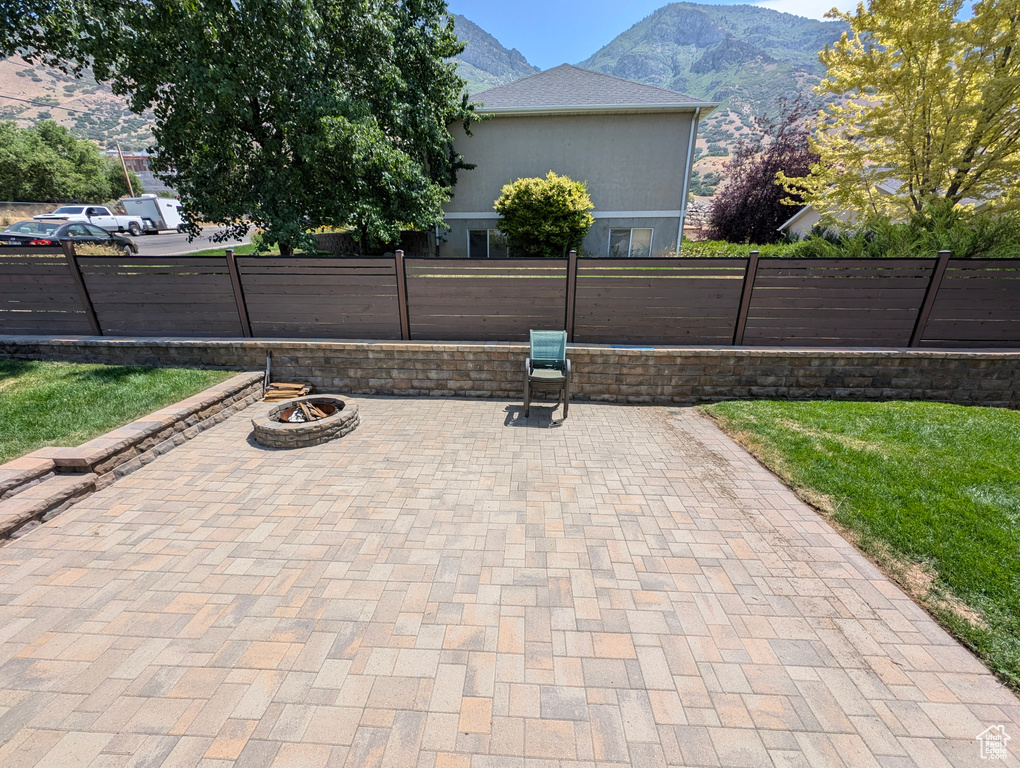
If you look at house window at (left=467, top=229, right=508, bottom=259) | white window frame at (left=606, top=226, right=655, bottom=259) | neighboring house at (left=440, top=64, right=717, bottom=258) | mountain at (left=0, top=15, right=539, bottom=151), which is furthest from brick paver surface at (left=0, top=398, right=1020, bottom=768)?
mountain at (left=0, top=15, right=539, bottom=151)

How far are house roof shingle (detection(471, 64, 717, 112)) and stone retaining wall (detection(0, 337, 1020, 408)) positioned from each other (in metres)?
11.1

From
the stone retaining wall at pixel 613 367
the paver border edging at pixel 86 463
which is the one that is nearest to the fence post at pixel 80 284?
the stone retaining wall at pixel 613 367

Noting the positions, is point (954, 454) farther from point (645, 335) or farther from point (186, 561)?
point (186, 561)

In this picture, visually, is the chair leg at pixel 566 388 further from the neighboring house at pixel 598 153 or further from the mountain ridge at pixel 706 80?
the mountain ridge at pixel 706 80

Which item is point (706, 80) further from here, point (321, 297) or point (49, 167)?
point (321, 297)

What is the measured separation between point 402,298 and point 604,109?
11.8 meters

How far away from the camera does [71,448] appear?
4254mm

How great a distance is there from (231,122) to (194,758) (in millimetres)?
10532

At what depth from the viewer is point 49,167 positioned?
33250 mm

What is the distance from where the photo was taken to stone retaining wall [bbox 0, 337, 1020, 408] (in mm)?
6254

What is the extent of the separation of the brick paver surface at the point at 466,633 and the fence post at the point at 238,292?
342 centimetres

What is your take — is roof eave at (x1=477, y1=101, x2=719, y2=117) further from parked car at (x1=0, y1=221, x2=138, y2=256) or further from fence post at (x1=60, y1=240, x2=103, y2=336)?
parked car at (x1=0, y1=221, x2=138, y2=256)

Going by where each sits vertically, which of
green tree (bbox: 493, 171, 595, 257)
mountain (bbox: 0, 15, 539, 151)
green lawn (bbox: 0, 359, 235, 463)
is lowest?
green lawn (bbox: 0, 359, 235, 463)

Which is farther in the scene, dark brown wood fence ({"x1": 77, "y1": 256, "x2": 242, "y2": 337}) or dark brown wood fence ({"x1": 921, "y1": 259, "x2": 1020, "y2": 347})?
dark brown wood fence ({"x1": 77, "y1": 256, "x2": 242, "y2": 337})
